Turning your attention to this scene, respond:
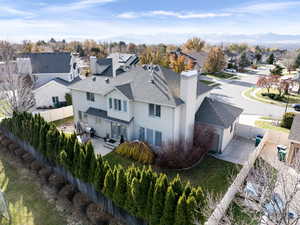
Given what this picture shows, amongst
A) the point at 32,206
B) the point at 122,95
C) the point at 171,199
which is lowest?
the point at 32,206

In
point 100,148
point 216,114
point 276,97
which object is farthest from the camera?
point 276,97

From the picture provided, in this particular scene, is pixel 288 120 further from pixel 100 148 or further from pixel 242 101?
pixel 100 148

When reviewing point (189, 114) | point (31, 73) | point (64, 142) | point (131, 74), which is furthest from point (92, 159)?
point (31, 73)

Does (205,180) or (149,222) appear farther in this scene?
(205,180)

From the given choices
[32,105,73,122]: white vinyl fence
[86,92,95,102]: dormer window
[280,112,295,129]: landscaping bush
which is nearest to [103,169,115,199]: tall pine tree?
[86,92,95,102]: dormer window

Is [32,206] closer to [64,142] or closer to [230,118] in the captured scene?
[64,142]

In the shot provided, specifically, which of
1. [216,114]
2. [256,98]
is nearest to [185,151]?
[216,114]
